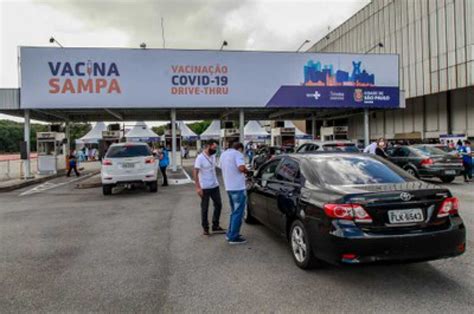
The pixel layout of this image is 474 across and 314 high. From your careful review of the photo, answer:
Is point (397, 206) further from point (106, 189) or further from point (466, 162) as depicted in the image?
point (466, 162)

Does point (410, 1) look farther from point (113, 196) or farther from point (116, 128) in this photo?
point (113, 196)

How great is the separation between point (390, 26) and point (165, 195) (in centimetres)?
3445

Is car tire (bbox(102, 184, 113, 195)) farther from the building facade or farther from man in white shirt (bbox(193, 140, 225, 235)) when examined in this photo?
the building facade

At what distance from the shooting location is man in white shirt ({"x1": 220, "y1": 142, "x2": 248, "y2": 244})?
6.38m

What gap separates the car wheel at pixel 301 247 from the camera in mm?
4766

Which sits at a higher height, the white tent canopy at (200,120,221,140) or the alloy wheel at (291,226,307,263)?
the white tent canopy at (200,120,221,140)

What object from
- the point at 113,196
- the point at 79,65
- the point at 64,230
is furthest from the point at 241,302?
the point at 79,65

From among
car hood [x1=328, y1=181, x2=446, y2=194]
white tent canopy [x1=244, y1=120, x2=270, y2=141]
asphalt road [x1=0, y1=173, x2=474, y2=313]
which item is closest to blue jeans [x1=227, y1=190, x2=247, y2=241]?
asphalt road [x1=0, y1=173, x2=474, y2=313]

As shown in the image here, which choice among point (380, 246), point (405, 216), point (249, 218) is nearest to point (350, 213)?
point (380, 246)

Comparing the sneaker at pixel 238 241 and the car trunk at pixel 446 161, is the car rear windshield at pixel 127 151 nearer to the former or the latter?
the sneaker at pixel 238 241

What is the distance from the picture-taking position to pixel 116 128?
923 inches

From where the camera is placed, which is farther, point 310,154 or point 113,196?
point 113,196

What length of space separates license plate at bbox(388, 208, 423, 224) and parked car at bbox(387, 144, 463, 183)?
11180mm

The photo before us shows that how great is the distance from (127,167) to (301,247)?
9143mm
